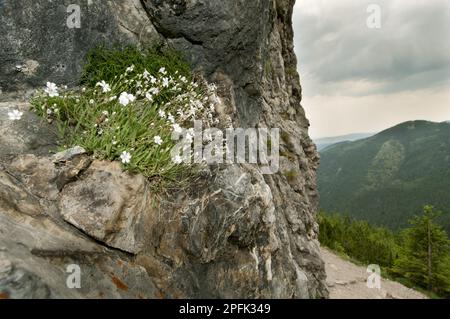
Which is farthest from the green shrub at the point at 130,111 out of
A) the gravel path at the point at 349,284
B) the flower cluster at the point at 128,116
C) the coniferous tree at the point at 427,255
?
the coniferous tree at the point at 427,255

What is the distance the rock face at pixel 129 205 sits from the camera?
15.7 ft

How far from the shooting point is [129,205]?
222 inches

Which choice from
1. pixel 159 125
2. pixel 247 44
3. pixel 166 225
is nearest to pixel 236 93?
pixel 247 44

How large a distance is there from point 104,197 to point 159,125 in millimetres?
1905

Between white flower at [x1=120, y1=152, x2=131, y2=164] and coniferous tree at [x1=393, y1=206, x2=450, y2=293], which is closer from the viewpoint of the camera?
white flower at [x1=120, y1=152, x2=131, y2=164]

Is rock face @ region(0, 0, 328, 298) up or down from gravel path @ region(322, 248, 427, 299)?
up

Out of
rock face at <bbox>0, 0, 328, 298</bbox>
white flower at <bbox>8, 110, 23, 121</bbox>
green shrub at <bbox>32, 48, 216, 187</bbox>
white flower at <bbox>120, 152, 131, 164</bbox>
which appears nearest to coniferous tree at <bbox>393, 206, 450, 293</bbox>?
rock face at <bbox>0, 0, 328, 298</bbox>

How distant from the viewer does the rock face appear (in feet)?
15.7

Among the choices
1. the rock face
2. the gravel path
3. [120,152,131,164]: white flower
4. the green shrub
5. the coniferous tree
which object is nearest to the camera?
the rock face

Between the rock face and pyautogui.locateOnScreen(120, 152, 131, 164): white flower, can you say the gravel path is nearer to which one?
the rock face

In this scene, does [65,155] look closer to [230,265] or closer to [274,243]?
[230,265]

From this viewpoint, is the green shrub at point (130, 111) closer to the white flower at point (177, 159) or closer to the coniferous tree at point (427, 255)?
the white flower at point (177, 159)

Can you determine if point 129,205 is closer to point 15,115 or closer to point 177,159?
point 177,159
